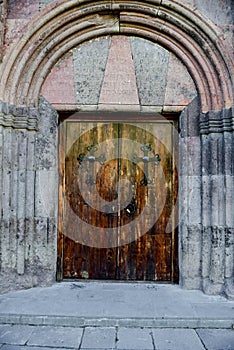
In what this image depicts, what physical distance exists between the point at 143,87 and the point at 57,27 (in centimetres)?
111

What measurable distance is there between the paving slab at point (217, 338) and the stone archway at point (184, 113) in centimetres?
69

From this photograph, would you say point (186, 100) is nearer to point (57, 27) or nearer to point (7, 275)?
point (57, 27)

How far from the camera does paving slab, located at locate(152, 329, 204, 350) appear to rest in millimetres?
2281

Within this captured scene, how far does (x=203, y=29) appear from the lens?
3402mm

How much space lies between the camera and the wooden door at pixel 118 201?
360 cm

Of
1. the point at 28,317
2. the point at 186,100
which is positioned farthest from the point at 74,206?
the point at 186,100

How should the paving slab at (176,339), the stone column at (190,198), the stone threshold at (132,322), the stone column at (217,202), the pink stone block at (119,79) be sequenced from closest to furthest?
the paving slab at (176,339) < the stone threshold at (132,322) < the stone column at (217,202) < the stone column at (190,198) < the pink stone block at (119,79)

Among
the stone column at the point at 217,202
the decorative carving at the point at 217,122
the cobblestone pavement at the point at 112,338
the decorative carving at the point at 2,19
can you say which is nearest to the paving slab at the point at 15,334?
the cobblestone pavement at the point at 112,338

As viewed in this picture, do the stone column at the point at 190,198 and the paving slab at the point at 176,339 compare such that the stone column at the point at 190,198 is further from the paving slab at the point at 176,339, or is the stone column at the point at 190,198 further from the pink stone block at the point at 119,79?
the paving slab at the point at 176,339

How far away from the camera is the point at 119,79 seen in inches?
140

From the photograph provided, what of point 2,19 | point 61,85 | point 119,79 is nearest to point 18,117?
point 61,85

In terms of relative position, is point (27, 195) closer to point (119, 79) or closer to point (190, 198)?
point (119, 79)

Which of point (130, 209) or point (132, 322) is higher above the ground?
point (130, 209)

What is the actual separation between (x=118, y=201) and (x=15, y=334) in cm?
167
